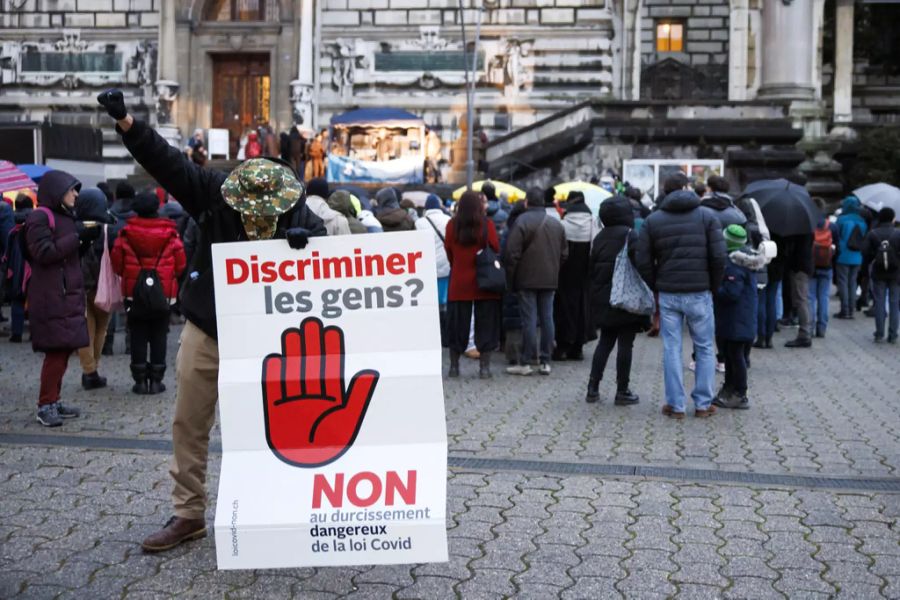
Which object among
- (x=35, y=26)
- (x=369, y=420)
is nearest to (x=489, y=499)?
(x=369, y=420)

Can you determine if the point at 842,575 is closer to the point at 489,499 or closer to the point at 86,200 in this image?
the point at 489,499

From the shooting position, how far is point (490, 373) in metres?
12.8

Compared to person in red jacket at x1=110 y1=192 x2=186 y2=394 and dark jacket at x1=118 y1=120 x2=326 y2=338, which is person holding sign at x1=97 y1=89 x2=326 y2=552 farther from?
person in red jacket at x1=110 y1=192 x2=186 y2=394

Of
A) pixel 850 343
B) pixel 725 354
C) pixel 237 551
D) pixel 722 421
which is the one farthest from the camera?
pixel 850 343

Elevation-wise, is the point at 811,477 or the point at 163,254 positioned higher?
the point at 163,254

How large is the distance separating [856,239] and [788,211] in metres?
4.16

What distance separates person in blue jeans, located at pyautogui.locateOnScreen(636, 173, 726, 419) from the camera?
33.2ft

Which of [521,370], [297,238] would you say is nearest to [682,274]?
[521,370]

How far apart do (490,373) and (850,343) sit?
5881mm

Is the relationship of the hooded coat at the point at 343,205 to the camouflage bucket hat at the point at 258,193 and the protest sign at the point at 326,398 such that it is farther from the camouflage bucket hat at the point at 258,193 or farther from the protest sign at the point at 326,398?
the protest sign at the point at 326,398

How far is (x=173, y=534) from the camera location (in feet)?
19.9

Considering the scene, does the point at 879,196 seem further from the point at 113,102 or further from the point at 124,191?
the point at 113,102

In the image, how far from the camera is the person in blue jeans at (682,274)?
10.1 m

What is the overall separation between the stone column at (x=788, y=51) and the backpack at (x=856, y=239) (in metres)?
Answer: 16.0
